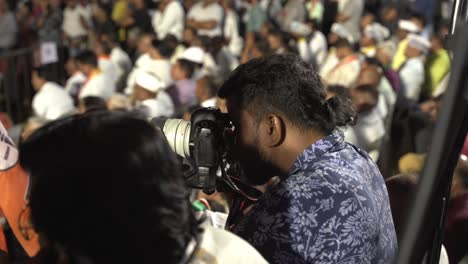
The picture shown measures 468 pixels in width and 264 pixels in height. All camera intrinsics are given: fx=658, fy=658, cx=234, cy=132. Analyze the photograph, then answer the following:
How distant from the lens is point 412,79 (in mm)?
6250

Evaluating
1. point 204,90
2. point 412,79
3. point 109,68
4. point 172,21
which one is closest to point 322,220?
point 204,90

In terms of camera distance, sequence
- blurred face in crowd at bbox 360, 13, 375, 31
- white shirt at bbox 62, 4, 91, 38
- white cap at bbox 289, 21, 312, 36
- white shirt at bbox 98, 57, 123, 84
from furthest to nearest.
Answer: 1. white shirt at bbox 62, 4, 91, 38
2. blurred face in crowd at bbox 360, 13, 375, 31
3. white cap at bbox 289, 21, 312, 36
4. white shirt at bbox 98, 57, 123, 84

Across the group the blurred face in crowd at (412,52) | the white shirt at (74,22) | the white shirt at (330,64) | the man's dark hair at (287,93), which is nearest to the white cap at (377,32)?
the white shirt at (330,64)

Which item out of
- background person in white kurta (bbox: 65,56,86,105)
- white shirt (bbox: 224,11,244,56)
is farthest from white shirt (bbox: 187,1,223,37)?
background person in white kurta (bbox: 65,56,86,105)

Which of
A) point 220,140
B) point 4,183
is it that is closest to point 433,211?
point 220,140

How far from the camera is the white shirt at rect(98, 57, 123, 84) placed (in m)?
7.07

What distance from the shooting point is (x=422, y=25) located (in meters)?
7.93

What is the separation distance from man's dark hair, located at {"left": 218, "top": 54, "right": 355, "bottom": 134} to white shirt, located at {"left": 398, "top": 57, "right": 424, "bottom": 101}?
4.65m

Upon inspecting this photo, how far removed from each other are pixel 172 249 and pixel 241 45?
7833mm

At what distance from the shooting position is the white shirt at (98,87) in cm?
632

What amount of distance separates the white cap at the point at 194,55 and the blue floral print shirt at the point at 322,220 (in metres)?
5.39

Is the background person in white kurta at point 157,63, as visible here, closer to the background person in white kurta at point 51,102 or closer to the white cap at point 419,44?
the background person in white kurta at point 51,102

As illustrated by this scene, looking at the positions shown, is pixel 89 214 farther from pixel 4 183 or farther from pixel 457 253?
pixel 457 253

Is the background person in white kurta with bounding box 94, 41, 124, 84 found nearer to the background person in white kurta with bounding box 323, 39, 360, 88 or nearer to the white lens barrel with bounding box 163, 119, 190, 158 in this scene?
the background person in white kurta with bounding box 323, 39, 360, 88
